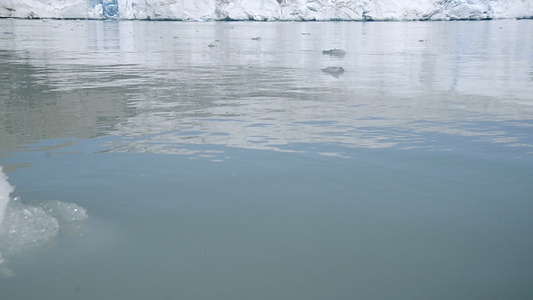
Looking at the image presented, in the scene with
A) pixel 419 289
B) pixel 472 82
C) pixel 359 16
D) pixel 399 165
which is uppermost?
pixel 359 16

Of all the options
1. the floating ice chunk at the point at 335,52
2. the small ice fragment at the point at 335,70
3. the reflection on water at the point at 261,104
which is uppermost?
the floating ice chunk at the point at 335,52

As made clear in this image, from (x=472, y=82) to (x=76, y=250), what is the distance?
7.90 metres

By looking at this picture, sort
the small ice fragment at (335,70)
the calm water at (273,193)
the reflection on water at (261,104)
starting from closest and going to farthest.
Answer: the calm water at (273,193)
the reflection on water at (261,104)
the small ice fragment at (335,70)

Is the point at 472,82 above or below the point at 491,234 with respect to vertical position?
above

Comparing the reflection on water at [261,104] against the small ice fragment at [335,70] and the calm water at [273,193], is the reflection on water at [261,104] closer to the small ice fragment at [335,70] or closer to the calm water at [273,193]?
the calm water at [273,193]

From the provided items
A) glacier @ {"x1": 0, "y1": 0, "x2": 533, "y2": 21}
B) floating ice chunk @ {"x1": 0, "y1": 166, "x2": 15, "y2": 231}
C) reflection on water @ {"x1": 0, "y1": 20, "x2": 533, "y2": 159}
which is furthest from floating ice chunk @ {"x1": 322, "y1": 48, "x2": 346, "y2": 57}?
glacier @ {"x1": 0, "y1": 0, "x2": 533, "y2": 21}

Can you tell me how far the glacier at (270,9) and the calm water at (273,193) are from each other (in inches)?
2217

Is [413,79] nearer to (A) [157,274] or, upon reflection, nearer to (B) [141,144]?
(B) [141,144]

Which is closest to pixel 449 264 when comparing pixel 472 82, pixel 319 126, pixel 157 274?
pixel 157 274

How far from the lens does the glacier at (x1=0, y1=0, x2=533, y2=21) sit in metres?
60.9

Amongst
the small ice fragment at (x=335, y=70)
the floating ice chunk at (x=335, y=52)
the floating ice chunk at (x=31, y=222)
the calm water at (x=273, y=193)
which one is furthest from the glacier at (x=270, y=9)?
the floating ice chunk at (x=31, y=222)

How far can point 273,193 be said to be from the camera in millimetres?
3520

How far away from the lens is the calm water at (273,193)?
7.96ft

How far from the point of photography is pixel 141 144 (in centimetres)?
472
